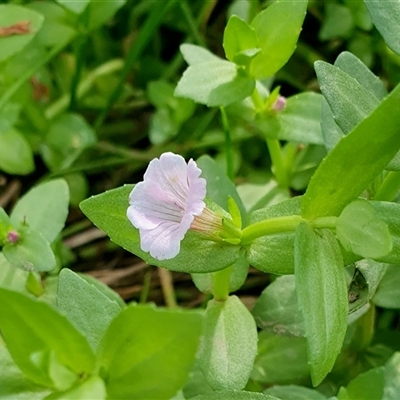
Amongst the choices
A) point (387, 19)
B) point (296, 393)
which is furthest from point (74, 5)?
point (296, 393)

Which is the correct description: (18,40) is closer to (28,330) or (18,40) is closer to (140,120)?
(140,120)

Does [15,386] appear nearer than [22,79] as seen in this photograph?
Yes

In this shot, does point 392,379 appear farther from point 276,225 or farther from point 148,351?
point 148,351

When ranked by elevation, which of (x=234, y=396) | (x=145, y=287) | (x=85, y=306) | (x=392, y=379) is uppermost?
(x=85, y=306)

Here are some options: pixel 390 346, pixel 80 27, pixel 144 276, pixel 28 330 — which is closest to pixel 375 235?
pixel 28 330

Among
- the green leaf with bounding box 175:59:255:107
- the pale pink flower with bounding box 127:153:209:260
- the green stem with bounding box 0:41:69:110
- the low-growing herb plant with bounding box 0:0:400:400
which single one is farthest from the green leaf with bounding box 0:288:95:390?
the green stem with bounding box 0:41:69:110

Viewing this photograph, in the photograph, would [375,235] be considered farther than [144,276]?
No
